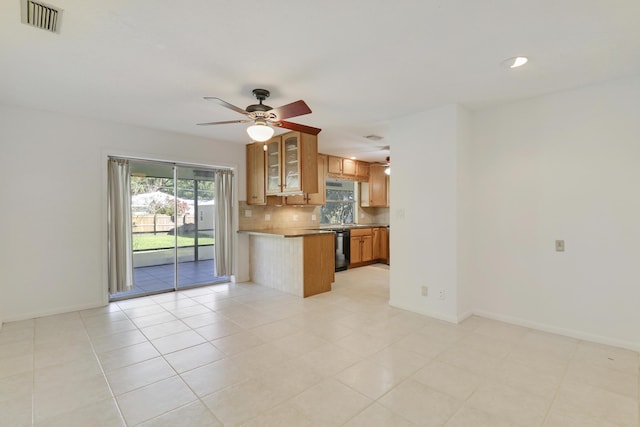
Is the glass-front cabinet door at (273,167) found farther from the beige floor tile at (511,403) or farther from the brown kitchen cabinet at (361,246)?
the beige floor tile at (511,403)

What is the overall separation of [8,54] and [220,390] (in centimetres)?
292

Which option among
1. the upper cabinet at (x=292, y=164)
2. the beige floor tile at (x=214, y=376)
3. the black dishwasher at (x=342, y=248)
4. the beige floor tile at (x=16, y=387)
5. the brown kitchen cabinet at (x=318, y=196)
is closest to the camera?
the beige floor tile at (x=16, y=387)

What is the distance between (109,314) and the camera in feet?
12.0

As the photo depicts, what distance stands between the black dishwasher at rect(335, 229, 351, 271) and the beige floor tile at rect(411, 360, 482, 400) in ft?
12.2

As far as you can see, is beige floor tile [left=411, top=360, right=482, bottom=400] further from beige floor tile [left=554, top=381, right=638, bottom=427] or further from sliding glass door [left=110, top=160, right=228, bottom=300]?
sliding glass door [left=110, top=160, right=228, bottom=300]

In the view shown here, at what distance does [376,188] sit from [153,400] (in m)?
6.04

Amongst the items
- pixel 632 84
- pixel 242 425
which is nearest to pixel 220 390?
pixel 242 425

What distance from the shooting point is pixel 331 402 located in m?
1.98

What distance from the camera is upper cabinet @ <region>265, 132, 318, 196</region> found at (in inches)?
172

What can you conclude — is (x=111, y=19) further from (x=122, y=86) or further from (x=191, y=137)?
(x=191, y=137)

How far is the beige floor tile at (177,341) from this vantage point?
2762mm

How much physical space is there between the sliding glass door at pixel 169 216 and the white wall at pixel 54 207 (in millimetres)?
434

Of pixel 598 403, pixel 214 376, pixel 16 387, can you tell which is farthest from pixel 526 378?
pixel 16 387

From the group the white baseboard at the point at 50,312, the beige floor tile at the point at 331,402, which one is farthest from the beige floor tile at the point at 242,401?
the white baseboard at the point at 50,312
